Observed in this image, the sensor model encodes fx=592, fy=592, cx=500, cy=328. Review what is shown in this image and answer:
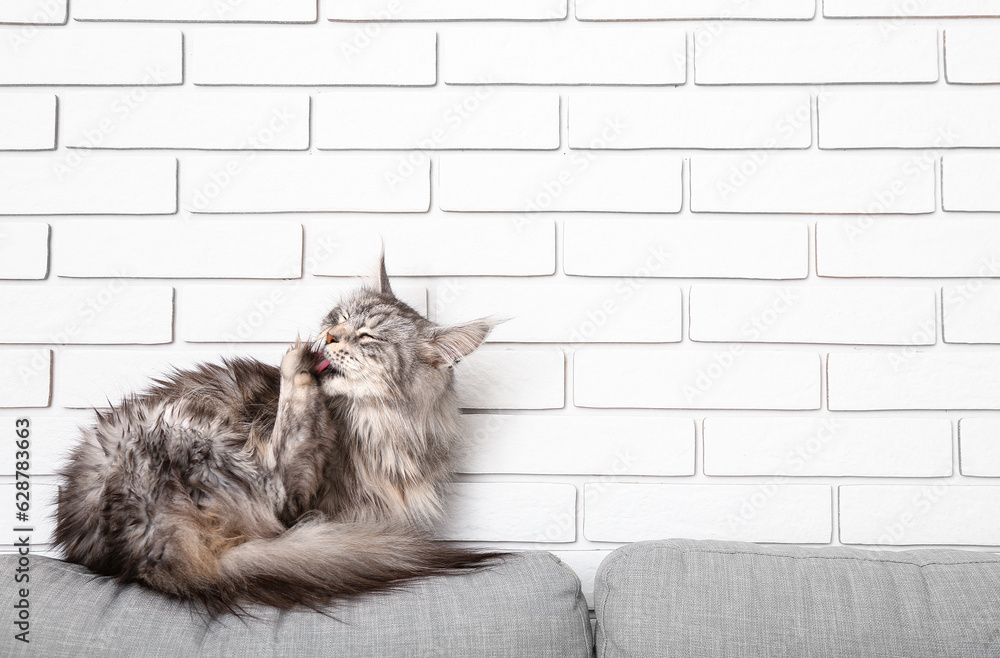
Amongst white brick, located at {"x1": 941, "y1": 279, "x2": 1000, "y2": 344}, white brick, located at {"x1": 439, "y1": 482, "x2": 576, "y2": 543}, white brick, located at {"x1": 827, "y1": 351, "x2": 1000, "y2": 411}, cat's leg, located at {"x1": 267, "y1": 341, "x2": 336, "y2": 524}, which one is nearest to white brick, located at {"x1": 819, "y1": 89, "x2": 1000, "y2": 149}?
white brick, located at {"x1": 941, "y1": 279, "x2": 1000, "y2": 344}

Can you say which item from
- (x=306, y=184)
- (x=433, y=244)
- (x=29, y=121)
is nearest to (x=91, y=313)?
(x=29, y=121)

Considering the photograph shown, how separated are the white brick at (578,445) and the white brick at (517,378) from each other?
0.13 feet

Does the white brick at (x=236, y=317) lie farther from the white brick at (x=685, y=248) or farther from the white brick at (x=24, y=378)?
the white brick at (x=685, y=248)

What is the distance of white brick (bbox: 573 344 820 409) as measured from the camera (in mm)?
1321

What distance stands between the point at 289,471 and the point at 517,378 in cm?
51

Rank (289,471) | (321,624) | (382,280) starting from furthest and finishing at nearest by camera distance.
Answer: (382,280) < (289,471) < (321,624)

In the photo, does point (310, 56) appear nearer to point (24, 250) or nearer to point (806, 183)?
point (24, 250)

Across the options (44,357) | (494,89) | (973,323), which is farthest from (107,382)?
(973,323)

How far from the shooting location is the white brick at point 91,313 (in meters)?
1.32

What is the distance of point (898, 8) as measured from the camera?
131 cm

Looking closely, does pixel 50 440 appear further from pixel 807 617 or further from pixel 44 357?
pixel 807 617

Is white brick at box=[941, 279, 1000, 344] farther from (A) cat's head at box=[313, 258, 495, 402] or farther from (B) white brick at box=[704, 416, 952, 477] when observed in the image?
(A) cat's head at box=[313, 258, 495, 402]

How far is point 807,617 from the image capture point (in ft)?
3.25

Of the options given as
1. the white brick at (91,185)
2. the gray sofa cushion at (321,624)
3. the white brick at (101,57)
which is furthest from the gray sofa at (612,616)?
the white brick at (101,57)
